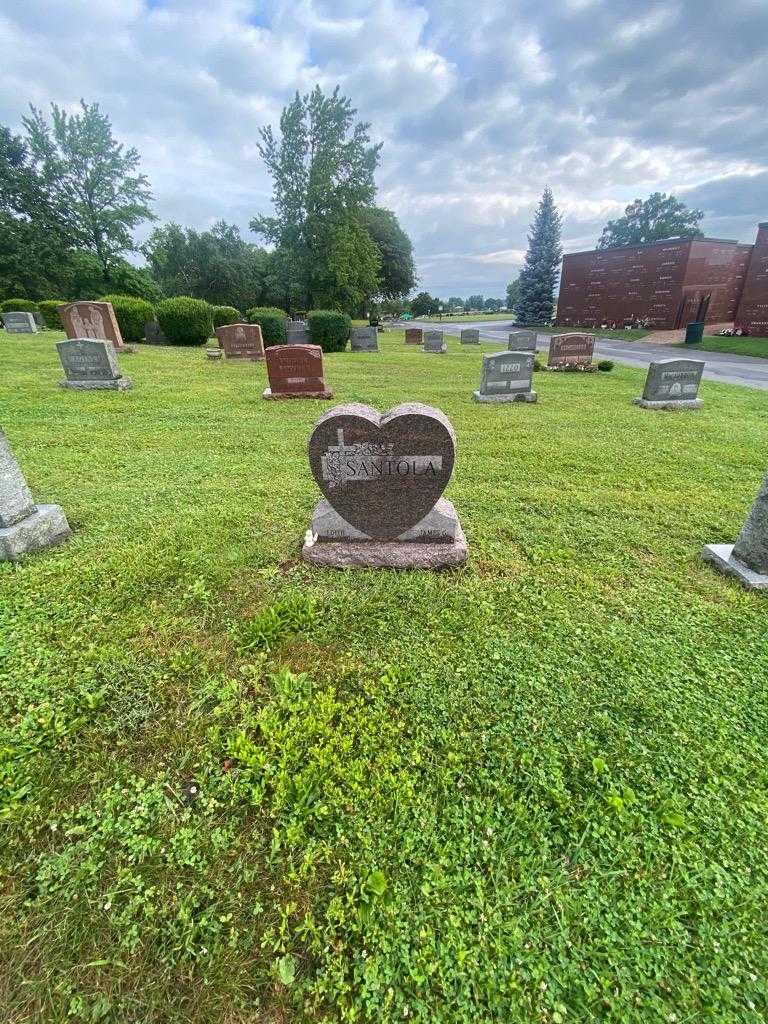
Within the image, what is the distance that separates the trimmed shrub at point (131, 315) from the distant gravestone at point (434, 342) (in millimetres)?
12340

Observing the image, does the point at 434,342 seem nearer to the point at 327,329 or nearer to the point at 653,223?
the point at 327,329

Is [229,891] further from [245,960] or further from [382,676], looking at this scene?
[382,676]

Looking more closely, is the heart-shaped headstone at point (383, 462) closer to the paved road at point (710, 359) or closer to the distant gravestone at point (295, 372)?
the distant gravestone at point (295, 372)

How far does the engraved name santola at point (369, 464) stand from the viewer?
3.07 meters

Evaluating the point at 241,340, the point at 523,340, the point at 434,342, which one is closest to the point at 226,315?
the point at 241,340

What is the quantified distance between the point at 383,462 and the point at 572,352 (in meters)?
14.4

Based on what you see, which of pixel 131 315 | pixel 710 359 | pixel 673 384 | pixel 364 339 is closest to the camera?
pixel 673 384

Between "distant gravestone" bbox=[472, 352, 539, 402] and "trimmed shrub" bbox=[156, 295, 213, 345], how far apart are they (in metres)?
13.8

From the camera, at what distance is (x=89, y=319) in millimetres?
13258

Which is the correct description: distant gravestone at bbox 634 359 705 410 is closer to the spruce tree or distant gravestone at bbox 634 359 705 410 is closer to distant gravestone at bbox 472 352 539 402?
distant gravestone at bbox 472 352 539 402

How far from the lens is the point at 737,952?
137 cm

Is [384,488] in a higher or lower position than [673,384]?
higher

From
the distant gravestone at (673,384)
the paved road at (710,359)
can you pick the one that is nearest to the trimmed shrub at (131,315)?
the distant gravestone at (673,384)

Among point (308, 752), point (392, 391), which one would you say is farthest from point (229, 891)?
point (392, 391)
